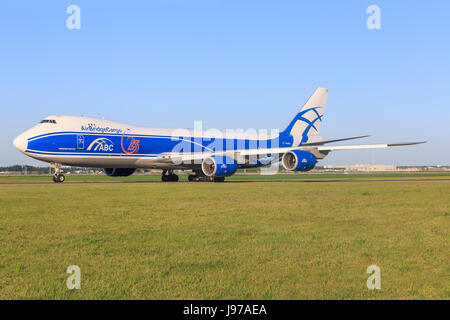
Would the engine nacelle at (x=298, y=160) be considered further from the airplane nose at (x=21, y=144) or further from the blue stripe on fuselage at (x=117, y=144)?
the airplane nose at (x=21, y=144)

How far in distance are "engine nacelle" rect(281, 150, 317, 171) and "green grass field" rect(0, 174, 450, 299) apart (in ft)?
68.2

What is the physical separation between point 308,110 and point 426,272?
38343 mm

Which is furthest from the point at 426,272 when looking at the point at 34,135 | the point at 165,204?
the point at 34,135

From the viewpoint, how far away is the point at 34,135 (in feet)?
99.6

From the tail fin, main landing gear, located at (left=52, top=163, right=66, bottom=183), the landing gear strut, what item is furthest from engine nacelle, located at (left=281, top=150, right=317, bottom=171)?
main landing gear, located at (left=52, top=163, right=66, bottom=183)

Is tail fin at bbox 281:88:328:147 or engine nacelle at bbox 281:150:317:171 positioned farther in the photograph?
tail fin at bbox 281:88:328:147

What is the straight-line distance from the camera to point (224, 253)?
7.74 m

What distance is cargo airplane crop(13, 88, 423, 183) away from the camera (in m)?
31.2

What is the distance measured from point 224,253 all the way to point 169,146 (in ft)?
100

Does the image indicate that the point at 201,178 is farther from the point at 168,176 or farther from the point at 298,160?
the point at 298,160

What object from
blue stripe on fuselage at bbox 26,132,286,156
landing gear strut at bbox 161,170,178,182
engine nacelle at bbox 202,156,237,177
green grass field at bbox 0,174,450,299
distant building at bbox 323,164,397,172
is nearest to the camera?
green grass field at bbox 0,174,450,299

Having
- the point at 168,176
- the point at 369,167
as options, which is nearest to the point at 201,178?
the point at 168,176

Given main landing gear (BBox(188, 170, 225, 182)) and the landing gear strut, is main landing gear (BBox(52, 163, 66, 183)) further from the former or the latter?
main landing gear (BBox(188, 170, 225, 182))
